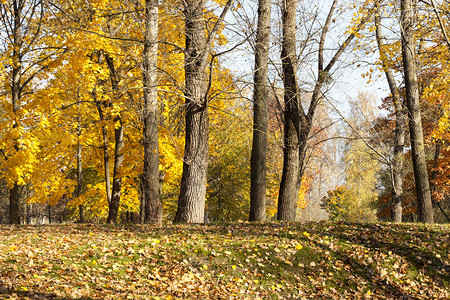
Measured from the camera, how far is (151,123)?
9188mm

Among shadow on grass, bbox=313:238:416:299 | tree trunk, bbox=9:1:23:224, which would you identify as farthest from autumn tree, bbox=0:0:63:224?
shadow on grass, bbox=313:238:416:299

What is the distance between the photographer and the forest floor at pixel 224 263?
16.2ft

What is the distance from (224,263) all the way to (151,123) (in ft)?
14.5

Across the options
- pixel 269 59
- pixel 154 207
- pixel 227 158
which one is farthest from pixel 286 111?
pixel 227 158

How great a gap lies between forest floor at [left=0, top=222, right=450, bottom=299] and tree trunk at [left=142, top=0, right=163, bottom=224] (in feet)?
3.24

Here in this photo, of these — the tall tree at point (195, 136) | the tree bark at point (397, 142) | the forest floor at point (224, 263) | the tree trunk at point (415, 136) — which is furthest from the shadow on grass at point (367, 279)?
the tree bark at point (397, 142)

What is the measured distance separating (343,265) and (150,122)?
5.41 m

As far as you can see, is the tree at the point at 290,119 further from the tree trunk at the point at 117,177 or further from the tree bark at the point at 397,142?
the tree trunk at the point at 117,177

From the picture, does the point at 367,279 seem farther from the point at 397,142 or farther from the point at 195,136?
the point at 397,142

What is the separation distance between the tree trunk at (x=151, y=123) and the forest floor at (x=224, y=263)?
3.24 ft

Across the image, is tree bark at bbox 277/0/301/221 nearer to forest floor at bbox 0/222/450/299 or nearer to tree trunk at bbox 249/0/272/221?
tree trunk at bbox 249/0/272/221

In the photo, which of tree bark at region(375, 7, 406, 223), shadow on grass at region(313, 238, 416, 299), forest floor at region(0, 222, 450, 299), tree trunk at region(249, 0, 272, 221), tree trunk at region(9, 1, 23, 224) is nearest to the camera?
forest floor at region(0, 222, 450, 299)

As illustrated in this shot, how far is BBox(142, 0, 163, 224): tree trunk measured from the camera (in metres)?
8.46

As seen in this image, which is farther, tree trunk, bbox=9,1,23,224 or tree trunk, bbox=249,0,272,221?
tree trunk, bbox=9,1,23,224
